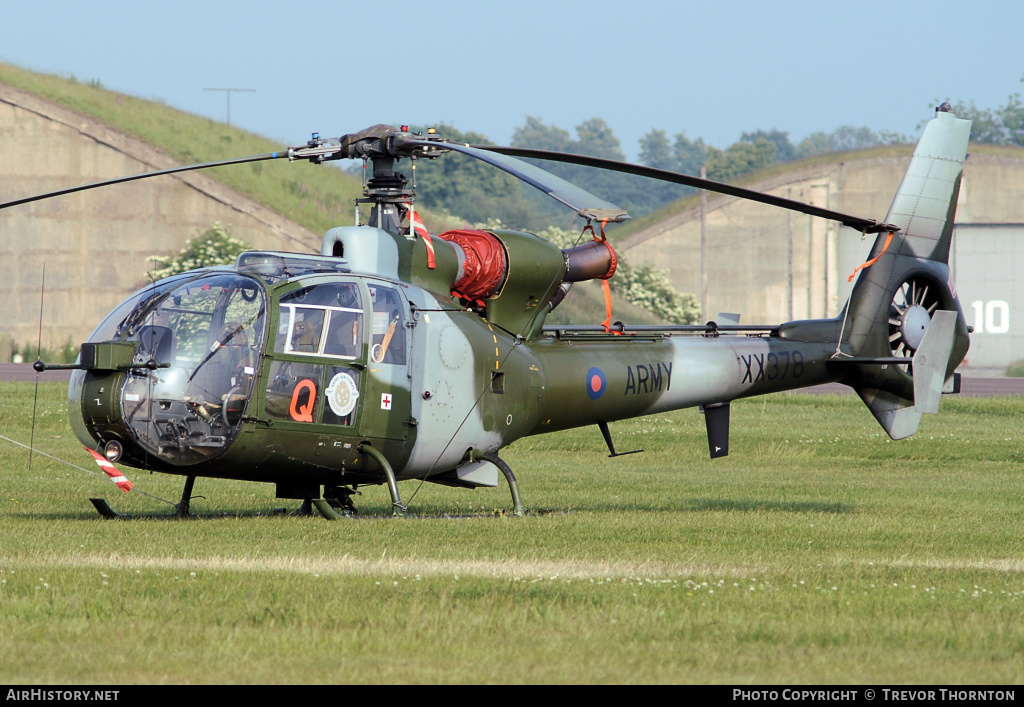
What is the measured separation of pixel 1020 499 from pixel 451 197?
86.7 meters

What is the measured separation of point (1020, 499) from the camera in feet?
59.5

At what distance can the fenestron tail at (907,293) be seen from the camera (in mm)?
17031

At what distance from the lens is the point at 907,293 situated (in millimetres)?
17359

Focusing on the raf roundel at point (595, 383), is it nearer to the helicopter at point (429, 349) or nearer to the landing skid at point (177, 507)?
the helicopter at point (429, 349)

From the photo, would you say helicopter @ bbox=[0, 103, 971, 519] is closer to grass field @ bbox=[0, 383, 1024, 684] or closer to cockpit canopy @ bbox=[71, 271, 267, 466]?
cockpit canopy @ bbox=[71, 271, 267, 466]

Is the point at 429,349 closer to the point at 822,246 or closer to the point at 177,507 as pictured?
the point at 177,507

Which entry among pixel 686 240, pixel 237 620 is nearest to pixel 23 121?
pixel 686 240

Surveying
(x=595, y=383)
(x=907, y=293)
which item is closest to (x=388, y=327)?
(x=595, y=383)

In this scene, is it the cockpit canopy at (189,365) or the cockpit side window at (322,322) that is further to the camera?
the cockpit side window at (322,322)

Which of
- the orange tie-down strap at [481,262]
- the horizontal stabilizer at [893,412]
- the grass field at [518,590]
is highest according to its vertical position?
the orange tie-down strap at [481,262]

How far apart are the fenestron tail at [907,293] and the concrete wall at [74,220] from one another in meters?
44.7

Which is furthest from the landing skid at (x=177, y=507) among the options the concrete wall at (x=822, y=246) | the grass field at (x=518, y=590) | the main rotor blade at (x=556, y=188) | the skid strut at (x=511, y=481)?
the concrete wall at (x=822, y=246)
